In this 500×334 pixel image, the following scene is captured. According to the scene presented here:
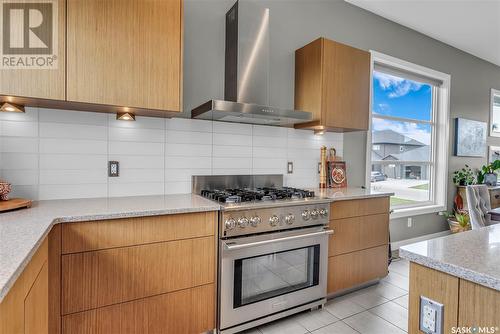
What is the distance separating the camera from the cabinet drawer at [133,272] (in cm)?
141

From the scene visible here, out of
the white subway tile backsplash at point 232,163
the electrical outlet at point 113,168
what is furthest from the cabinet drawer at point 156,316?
the white subway tile backsplash at point 232,163

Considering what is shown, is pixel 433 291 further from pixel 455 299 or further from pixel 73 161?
pixel 73 161

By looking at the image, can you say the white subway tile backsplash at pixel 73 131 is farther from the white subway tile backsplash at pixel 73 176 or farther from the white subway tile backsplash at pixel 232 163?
the white subway tile backsplash at pixel 232 163

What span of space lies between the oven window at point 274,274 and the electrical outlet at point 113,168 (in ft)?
3.57

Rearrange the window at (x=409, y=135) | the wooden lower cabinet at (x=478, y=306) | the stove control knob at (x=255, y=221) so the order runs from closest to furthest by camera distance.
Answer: the wooden lower cabinet at (x=478, y=306) → the stove control knob at (x=255, y=221) → the window at (x=409, y=135)

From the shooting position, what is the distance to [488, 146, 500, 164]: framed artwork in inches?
191

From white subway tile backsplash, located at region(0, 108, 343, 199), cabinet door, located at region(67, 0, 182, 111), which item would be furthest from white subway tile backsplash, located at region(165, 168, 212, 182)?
cabinet door, located at region(67, 0, 182, 111)

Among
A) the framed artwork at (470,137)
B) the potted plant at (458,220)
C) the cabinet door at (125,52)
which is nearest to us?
the cabinet door at (125,52)

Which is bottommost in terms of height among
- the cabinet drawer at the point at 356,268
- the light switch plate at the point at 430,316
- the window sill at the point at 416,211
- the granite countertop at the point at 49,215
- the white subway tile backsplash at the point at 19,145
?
the cabinet drawer at the point at 356,268

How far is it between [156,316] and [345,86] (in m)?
2.42

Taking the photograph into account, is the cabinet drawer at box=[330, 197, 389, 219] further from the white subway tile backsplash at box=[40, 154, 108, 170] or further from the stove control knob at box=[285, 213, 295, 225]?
the white subway tile backsplash at box=[40, 154, 108, 170]

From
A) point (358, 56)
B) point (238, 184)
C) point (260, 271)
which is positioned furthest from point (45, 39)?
point (358, 56)

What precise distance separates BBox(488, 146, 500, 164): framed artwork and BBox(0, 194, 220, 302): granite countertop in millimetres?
5453

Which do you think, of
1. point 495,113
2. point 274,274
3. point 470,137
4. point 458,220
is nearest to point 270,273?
point 274,274
